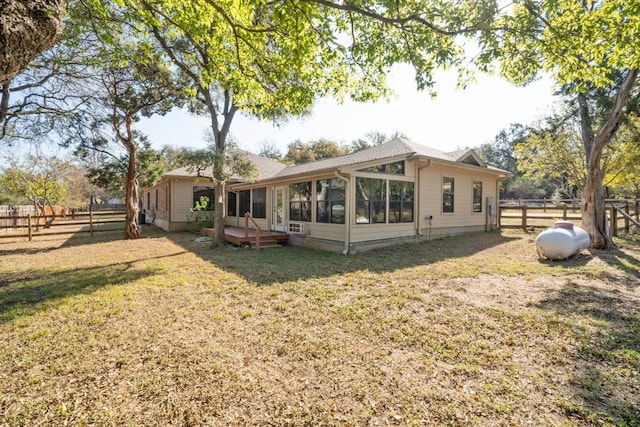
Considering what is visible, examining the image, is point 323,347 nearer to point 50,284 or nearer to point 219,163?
point 50,284

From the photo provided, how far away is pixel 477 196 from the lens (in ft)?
42.7

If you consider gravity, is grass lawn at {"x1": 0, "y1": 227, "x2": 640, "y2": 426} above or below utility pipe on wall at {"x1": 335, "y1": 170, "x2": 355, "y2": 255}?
below

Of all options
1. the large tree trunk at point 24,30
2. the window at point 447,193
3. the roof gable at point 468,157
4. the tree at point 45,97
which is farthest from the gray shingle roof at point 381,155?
the large tree trunk at point 24,30

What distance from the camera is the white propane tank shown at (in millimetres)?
6961

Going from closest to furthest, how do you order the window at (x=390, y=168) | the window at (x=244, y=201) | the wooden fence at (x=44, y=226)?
1. the window at (x=390, y=168)
2. the wooden fence at (x=44, y=226)
3. the window at (x=244, y=201)

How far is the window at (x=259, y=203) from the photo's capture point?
1264 centimetres

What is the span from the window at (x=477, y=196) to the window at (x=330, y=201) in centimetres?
740

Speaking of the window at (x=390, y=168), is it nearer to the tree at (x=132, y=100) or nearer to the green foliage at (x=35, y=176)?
the tree at (x=132, y=100)

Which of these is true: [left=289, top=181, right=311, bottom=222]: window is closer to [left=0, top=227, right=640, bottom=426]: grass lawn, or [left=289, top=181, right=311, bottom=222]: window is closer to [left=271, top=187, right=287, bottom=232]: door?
[left=271, top=187, right=287, bottom=232]: door

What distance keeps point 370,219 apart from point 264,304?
5218 millimetres

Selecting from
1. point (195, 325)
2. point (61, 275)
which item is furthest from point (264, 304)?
point (61, 275)

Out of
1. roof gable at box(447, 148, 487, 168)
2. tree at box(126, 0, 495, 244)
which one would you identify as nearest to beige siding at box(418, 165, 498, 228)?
roof gable at box(447, 148, 487, 168)

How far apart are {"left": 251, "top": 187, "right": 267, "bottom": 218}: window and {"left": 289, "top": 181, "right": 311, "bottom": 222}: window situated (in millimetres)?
2133

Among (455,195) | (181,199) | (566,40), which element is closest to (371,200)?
(455,195)
